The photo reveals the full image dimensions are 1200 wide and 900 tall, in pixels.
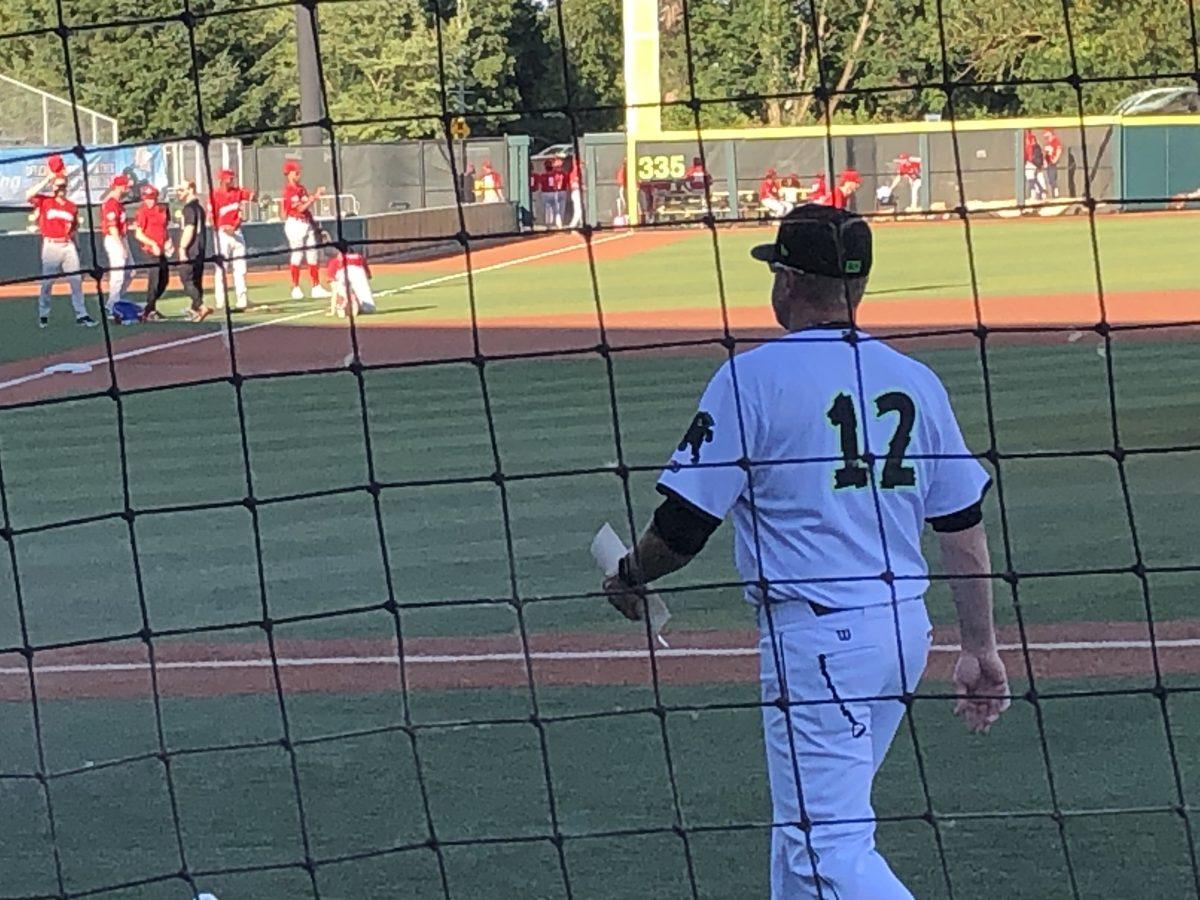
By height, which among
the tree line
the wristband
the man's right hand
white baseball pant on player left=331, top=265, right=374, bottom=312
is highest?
the tree line

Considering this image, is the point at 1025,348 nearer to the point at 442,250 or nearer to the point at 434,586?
the point at 434,586

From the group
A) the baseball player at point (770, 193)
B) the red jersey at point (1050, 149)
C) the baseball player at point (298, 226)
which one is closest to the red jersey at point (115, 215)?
the baseball player at point (298, 226)

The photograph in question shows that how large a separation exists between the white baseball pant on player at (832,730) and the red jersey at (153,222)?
62.6ft

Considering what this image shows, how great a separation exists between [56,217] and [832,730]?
64.7ft

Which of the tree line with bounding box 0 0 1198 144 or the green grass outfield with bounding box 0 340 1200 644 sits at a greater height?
the tree line with bounding box 0 0 1198 144

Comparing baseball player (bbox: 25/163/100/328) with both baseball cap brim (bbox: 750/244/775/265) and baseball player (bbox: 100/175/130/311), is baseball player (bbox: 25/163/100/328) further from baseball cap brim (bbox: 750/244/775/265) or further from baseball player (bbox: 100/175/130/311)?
baseball cap brim (bbox: 750/244/775/265)

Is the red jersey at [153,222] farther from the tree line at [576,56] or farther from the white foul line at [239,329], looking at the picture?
the tree line at [576,56]

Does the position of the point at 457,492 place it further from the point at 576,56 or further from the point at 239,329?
the point at 576,56

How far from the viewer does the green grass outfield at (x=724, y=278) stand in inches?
947

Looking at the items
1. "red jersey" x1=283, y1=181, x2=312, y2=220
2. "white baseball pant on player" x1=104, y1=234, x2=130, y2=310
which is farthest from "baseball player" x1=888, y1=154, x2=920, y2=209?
"white baseball pant on player" x1=104, y1=234, x2=130, y2=310

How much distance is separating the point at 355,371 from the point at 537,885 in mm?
1561

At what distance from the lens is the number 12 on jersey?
4.15m

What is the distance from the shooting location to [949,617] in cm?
822

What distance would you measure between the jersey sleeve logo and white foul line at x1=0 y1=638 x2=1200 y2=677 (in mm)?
3412
